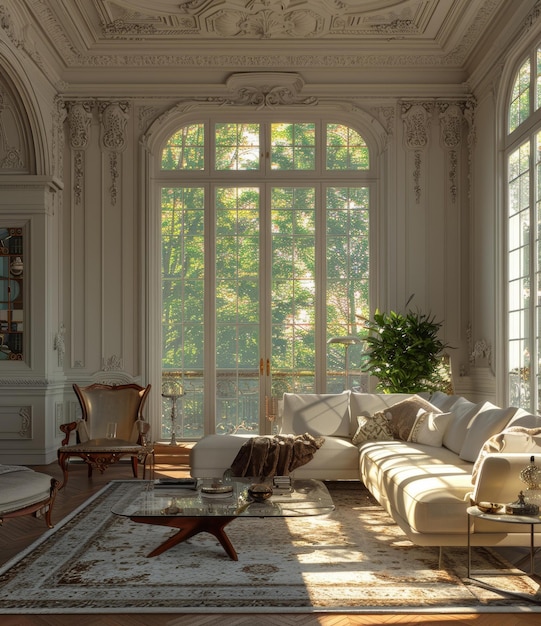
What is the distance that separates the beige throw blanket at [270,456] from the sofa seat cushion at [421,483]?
510mm

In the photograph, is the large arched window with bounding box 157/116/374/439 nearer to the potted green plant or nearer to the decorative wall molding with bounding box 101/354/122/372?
the decorative wall molding with bounding box 101/354/122/372

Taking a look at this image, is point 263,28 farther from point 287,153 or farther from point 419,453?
point 419,453

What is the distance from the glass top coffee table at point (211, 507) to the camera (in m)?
4.30

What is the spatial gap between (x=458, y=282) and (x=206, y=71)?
3.70 meters

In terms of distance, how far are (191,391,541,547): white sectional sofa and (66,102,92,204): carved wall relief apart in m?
3.53

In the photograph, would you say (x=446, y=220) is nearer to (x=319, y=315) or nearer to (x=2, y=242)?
(x=319, y=315)

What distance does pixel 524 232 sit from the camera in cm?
710

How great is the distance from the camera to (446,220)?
29.9 ft

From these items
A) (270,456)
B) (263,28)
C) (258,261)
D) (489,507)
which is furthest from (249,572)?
(263,28)

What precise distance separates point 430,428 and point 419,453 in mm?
648

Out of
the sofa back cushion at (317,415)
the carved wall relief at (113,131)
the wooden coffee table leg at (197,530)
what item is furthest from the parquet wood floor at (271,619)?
the carved wall relief at (113,131)

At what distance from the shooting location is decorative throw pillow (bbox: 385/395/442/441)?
6.84 meters

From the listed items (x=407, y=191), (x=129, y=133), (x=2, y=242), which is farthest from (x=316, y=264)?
(x=2, y=242)

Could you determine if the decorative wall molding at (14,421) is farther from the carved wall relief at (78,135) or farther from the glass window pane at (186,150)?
the glass window pane at (186,150)
